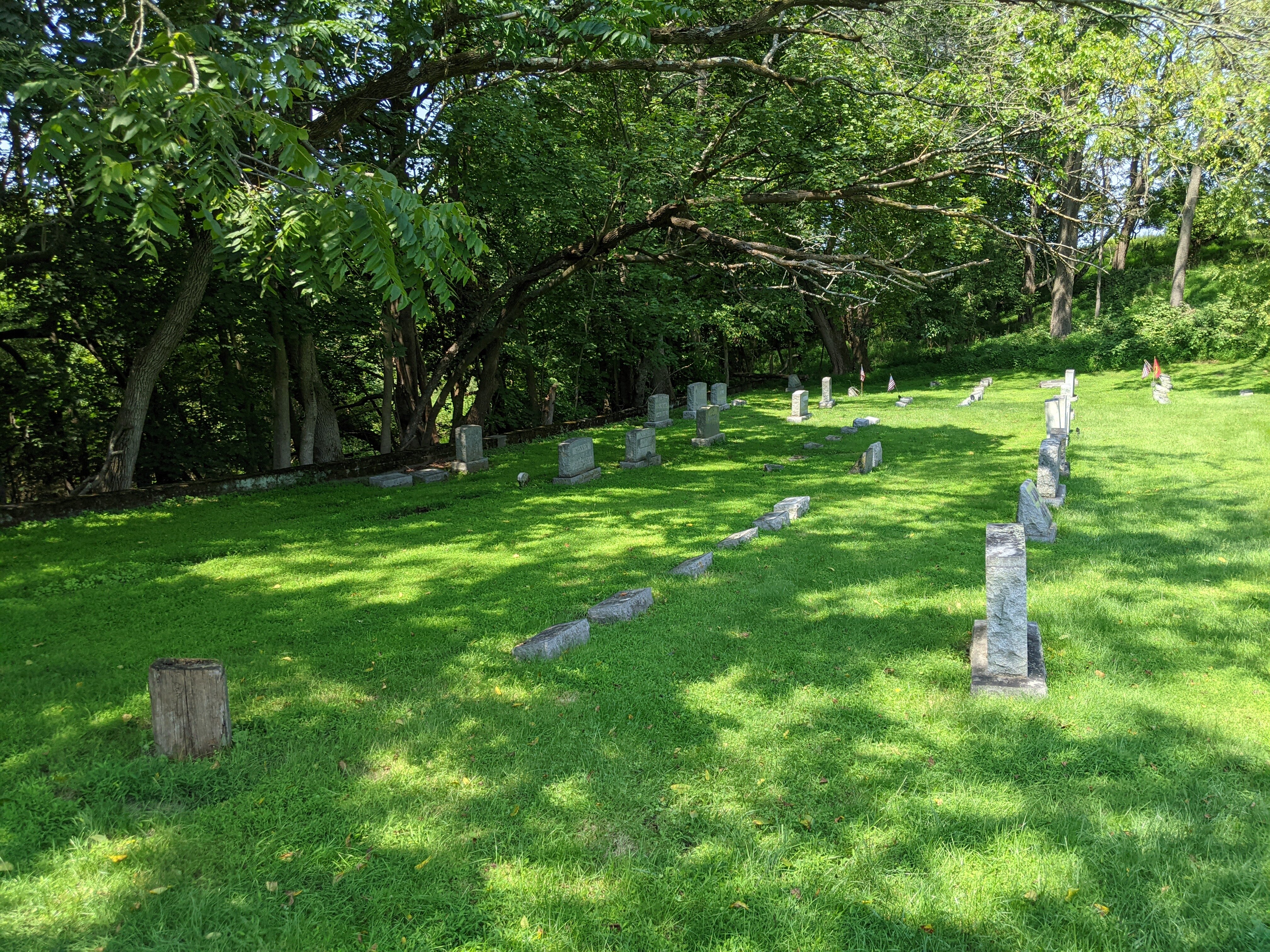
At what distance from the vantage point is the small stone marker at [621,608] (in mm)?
6797

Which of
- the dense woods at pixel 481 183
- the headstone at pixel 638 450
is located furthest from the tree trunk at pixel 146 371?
the headstone at pixel 638 450

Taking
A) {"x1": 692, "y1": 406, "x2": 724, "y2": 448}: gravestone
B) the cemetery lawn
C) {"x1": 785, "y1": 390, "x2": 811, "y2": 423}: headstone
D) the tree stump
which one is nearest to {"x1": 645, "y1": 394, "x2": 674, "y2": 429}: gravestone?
{"x1": 692, "y1": 406, "x2": 724, "y2": 448}: gravestone

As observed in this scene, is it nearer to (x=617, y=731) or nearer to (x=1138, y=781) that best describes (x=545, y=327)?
(x=617, y=731)

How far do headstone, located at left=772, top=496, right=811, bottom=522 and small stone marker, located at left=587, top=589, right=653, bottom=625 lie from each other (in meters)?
4.12

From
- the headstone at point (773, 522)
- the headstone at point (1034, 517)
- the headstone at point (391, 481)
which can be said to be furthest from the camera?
the headstone at point (391, 481)

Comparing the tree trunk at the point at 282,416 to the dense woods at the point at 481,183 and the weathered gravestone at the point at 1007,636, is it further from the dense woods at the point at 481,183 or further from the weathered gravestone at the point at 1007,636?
the weathered gravestone at the point at 1007,636

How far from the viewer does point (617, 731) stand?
481 cm

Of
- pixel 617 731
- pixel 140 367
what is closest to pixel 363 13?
pixel 140 367

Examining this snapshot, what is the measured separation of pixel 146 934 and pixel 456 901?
1.24 meters

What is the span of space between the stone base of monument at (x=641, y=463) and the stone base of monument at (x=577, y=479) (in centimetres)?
116

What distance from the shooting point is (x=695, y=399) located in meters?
25.0

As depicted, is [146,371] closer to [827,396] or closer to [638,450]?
[638,450]

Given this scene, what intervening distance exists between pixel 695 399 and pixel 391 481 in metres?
12.6

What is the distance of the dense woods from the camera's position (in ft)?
16.0
